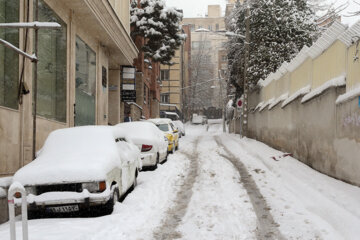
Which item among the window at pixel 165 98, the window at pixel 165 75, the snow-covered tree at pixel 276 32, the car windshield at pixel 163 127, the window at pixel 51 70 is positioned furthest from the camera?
the window at pixel 165 75

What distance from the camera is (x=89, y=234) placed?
5750 millimetres

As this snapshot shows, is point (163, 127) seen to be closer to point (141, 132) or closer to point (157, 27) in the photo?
point (141, 132)

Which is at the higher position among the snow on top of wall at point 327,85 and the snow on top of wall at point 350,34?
the snow on top of wall at point 350,34

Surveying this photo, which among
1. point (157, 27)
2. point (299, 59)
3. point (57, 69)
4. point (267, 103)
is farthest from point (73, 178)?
point (157, 27)

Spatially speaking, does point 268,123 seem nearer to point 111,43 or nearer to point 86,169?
point 111,43

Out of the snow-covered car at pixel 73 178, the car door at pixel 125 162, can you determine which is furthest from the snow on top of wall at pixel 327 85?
the snow-covered car at pixel 73 178

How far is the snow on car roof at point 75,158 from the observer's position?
6660mm

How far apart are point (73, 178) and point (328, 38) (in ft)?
26.4

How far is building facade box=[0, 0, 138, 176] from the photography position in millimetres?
9414

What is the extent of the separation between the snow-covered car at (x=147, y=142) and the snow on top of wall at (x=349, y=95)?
568cm

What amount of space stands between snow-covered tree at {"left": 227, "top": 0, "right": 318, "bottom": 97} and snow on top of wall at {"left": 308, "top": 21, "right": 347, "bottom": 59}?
11.9 meters

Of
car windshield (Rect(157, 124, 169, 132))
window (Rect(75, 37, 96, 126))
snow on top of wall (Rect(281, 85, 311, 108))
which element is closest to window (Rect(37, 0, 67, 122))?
window (Rect(75, 37, 96, 126))

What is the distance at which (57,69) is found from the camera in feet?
42.8

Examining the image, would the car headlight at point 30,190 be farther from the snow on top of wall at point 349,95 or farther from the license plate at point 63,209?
the snow on top of wall at point 349,95
